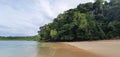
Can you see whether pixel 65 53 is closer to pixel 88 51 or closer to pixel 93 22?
pixel 88 51

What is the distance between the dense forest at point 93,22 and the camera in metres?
39.6

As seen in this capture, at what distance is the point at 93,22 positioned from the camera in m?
41.6

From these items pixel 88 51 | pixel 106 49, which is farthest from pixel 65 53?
pixel 106 49

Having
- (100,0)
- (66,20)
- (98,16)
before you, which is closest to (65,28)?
(66,20)

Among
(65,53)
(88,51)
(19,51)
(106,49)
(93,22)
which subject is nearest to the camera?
(106,49)

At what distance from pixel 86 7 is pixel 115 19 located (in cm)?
1300

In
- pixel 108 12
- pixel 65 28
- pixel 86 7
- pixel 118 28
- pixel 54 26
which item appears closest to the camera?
pixel 118 28

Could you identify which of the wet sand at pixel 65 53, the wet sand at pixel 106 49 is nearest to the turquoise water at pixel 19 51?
the wet sand at pixel 65 53

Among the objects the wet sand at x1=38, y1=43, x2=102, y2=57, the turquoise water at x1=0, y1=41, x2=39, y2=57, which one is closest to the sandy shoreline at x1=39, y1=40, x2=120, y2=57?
the wet sand at x1=38, y1=43, x2=102, y2=57

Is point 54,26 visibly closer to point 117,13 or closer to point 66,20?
point 66,20

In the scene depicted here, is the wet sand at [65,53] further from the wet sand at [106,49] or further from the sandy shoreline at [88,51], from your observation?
the wet sand at [106,49]

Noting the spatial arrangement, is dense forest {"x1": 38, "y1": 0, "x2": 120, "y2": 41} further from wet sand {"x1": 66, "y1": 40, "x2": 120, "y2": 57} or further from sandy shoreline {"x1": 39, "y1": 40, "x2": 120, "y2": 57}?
sandy shoreline {"x1": 39, "y1": 40, "x2": 120, "y2": 57}

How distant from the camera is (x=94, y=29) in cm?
4094

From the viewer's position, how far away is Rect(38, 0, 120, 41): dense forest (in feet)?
130
